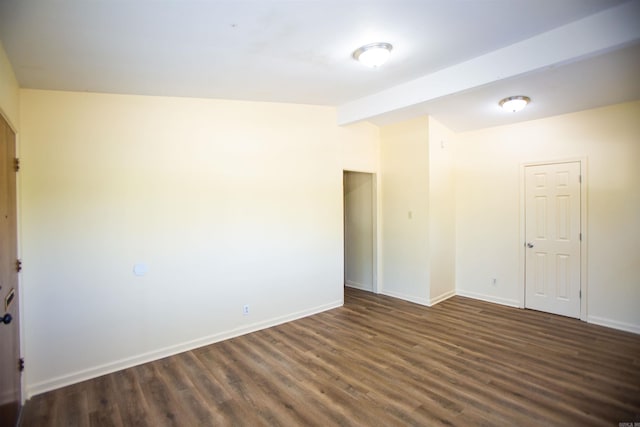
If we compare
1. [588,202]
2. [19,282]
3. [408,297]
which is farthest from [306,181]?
[588,202]

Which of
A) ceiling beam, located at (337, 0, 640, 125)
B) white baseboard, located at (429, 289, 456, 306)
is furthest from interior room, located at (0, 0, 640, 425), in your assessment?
white baseboard, located at (429, 289, 456, 306)

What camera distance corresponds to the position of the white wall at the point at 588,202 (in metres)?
3.75

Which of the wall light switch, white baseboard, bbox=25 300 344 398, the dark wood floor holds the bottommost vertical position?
the dark wood floor

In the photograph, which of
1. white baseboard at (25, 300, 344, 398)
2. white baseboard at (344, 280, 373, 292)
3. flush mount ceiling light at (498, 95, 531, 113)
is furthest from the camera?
white baseboard at (344, 280, 373, 292)

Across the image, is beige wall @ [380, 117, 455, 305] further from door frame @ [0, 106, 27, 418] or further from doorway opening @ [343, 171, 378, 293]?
door frame @ [0, 106, 27, 418]

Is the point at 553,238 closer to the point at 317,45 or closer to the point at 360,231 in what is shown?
the point at 360,231

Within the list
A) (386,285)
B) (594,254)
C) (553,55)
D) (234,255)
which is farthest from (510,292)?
(234,255)

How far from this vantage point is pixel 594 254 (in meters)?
4.00

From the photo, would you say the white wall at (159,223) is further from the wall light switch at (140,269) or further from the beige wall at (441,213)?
the beige wall at (441,213)

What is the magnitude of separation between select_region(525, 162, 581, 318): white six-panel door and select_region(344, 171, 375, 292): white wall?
2.31 m

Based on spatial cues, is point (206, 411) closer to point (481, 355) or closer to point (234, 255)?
point (234, 255)

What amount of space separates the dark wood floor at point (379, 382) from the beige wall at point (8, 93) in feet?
7.37

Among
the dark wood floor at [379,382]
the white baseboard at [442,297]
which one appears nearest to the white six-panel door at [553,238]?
the dark wood floor at [379,382]

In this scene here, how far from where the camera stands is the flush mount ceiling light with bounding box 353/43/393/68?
2.53 meters
